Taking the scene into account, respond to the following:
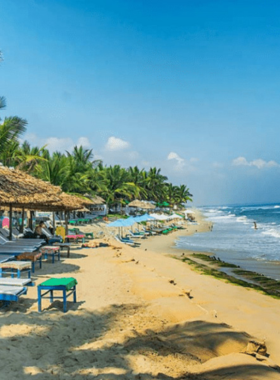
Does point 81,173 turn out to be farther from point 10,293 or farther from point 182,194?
point 182,194

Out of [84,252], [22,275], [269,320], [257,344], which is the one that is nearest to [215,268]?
[84,252]

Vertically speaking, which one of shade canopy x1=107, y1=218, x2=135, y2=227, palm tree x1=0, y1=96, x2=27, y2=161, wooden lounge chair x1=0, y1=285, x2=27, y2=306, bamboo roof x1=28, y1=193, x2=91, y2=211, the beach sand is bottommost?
the beach sand

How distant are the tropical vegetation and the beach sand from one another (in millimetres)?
6776

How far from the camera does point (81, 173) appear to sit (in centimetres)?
3391

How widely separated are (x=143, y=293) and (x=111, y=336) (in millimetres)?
2859

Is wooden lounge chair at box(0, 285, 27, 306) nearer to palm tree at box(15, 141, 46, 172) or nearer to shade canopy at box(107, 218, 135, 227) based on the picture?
shade canopy at box(107, 218, 135, 227)

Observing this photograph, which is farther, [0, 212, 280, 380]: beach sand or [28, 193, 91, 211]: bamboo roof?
[28, 193, 91, 211]: bamboo roof

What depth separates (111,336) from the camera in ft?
15.9

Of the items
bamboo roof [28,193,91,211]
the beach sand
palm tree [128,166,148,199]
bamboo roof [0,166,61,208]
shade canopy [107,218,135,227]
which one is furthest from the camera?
palm tree [128,166,148,199]

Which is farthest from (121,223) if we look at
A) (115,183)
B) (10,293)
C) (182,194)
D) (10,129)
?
(182,194)

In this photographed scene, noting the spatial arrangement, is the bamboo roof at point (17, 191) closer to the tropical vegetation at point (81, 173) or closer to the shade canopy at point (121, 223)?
the tropical vegetation at point (81, 173)

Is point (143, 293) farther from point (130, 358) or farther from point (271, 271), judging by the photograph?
point (271, 271)

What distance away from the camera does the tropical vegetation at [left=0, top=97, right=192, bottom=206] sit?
41.6 feet

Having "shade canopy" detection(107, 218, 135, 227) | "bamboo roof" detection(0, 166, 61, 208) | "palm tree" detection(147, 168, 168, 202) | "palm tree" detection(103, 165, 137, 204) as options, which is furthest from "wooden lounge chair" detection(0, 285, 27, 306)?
"palm tree" detection(147, 168, 168, 202)
